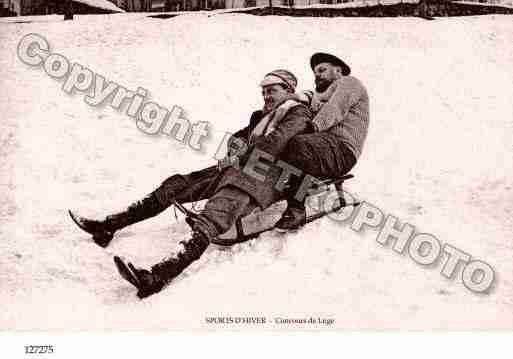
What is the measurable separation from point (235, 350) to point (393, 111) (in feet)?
5.98

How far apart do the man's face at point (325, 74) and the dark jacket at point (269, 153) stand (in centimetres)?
33

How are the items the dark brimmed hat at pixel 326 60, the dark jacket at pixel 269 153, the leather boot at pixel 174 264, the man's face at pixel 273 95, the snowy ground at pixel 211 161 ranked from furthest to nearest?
the dark brimmed hat at pixel 326 60
the man's face at pixel 273 95
the snowy ground at pixel 211 161
the dark jacket at pixel 269 153
the leather boot at pixel 174 264

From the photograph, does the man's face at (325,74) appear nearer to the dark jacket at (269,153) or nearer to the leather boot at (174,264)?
the dark jacket at (269,153)

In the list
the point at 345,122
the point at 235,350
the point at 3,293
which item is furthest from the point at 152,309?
the point at 345,122

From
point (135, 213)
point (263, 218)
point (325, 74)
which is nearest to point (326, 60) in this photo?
point (325, 74)

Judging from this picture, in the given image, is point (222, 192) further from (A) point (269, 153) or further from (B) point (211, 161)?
(B) point (211, 161)

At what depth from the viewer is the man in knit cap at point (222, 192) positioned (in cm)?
341

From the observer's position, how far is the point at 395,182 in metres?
4.02

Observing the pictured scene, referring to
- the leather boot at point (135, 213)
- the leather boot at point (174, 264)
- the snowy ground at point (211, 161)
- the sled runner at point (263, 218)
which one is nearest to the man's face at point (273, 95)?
the snowy ground at point (211, 161)

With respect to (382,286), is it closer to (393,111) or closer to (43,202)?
(393,111)

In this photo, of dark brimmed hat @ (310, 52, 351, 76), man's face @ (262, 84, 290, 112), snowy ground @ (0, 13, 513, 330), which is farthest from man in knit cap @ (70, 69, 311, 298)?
dark brimmed hat @ (310, 52, 351, 76)

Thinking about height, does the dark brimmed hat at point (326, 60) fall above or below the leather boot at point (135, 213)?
above

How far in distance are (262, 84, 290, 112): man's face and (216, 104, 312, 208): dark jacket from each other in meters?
0.22

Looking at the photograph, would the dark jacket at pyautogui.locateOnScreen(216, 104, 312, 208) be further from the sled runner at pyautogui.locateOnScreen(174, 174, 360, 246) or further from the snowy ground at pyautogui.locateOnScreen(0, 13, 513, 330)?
the snowy ground at pyautogui.locateOnScreen(0, 13, 513, 330)
